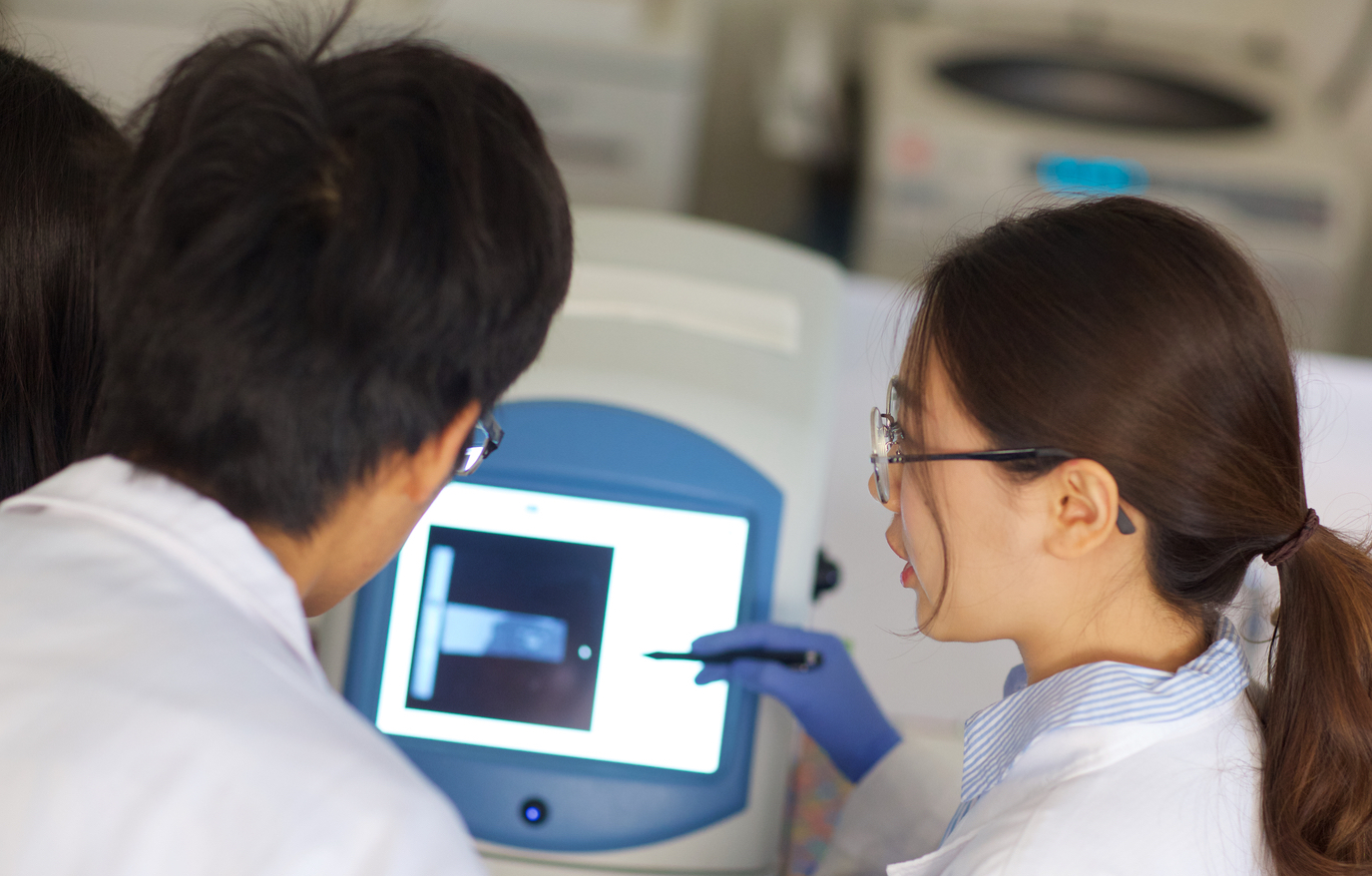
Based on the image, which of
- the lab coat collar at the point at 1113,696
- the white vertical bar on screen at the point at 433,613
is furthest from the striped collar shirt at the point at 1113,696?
the white vertical bar on screen at the point at 433,613

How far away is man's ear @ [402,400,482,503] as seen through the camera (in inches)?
24.2

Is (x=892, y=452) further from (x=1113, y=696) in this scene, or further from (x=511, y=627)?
(x=511, y=627)

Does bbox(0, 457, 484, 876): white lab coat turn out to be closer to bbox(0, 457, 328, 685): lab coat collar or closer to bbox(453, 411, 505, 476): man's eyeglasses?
bbox(0, 457, 328, 685): lab coat collar

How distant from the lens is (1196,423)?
2.19ft

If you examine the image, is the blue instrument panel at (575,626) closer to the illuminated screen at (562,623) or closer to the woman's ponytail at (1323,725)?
the illuminated screen at (562,623)

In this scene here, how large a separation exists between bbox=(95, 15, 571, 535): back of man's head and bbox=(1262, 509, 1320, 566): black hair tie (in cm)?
46

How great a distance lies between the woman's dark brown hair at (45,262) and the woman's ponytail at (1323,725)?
2.53ft

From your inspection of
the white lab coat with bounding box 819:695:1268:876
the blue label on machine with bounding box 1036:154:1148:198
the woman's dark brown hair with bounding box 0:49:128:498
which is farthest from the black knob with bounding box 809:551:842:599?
the blue label on machine with bounding box 1036:154:1148:198

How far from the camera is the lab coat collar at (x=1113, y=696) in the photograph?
2.27 ft

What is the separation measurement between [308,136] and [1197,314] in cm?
49

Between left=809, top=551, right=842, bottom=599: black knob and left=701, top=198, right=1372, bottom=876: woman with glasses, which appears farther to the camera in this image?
left=809, top=551, right=842, bottom=599: black knob

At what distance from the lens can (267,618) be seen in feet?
1.78

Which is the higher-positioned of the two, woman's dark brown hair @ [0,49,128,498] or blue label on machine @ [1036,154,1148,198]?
blue label on machine @ [1036,154,1148,198]

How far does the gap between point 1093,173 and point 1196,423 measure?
1.31 m
